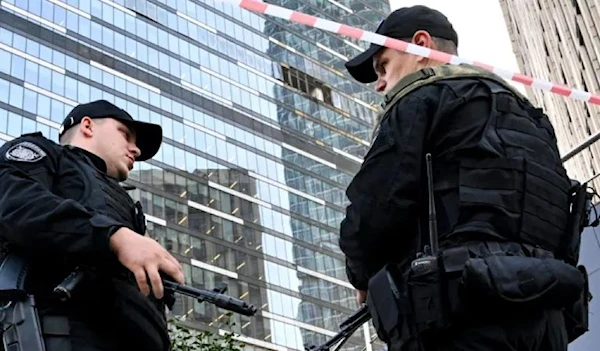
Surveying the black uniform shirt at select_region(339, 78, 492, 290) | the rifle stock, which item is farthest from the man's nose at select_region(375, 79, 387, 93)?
the rifle stock

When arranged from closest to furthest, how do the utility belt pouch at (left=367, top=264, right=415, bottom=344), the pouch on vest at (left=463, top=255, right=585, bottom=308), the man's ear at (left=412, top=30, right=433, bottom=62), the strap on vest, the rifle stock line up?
1. the pouch on vest at (left=463, top=255, right=585, bottom=308)
2. the utility belt pouch at (left=367, top=264, right=415, bottom=344)
3. the rifle stock
4. the strap on vest
5. the man's ear at (left=412, top=30, right=433, bottom=62)

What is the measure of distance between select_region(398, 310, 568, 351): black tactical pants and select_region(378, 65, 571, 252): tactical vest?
12.4 inches

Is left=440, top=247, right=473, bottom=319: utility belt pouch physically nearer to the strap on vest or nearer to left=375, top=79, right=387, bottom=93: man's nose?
the strap on vest

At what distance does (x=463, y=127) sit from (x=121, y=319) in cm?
163

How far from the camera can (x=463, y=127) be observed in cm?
372

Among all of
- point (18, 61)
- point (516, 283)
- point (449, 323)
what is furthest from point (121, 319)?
point (18, 61)

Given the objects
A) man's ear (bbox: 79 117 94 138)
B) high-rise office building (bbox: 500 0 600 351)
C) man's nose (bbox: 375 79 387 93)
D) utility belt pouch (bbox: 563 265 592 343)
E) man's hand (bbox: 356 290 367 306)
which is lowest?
utility belt pouch (bbox: 563 265 592 343)

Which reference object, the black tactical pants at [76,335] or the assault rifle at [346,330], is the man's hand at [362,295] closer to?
the assault rifle at [346,330]

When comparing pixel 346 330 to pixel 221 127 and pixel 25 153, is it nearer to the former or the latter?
pixel 25 153

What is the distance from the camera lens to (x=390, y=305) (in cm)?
345

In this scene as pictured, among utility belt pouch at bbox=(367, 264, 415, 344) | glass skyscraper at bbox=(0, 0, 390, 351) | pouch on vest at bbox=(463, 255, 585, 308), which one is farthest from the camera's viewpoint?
glass skyscraper at bbox=(0, 0, 390, 351)

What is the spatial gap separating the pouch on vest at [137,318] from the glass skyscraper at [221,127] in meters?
51.5

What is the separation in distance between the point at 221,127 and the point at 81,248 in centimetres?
6609

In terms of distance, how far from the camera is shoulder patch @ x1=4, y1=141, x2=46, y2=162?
4074 mm
